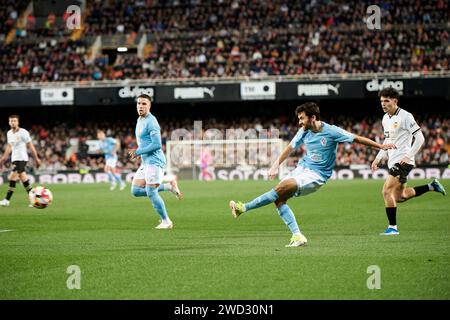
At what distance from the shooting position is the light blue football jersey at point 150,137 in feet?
44.1

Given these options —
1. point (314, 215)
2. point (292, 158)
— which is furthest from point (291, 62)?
point (314, 215)

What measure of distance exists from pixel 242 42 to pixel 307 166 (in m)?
34.9

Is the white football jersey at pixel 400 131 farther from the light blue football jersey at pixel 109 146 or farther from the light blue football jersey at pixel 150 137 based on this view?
the light blue football jersey at pixel 109 146

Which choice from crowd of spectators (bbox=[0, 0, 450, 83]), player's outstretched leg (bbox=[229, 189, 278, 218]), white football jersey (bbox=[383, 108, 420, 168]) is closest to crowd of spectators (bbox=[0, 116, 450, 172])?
crowd of spectators (bbox=[0, 0, 450, 83])

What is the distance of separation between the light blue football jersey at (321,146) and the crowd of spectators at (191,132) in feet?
98.7

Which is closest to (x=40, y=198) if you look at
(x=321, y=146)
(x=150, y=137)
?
(x=150, y=137)

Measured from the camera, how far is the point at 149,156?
13.7 m

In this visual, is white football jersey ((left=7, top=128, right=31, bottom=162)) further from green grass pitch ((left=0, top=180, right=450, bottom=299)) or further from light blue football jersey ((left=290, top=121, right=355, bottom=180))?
light blue football jersey ((left=290, top=121, right=355, bottom=180))

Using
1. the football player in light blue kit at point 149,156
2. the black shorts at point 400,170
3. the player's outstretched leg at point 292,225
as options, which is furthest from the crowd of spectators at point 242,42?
the player's outstretched leg at point 292,225

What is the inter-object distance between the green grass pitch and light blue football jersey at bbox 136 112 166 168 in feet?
4.12

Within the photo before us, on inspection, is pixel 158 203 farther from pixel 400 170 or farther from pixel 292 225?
pixel 400 170

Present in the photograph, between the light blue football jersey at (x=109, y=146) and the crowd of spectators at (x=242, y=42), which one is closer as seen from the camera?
the light blue football jersey at (x=109, y=146)

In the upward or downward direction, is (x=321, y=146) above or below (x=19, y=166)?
below

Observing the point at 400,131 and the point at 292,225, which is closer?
the point at 292,225
